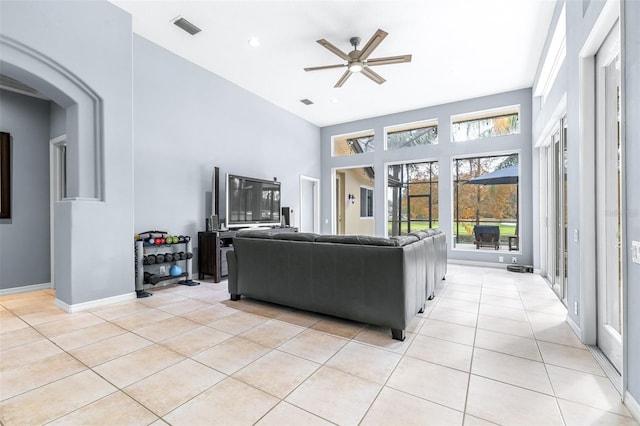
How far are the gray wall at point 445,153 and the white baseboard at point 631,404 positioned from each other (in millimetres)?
4696

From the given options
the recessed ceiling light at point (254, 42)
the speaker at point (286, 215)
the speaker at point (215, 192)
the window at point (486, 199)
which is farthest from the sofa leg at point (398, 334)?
the window at point (486, 199)

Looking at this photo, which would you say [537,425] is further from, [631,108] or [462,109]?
[462,109]

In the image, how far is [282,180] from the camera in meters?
6.93

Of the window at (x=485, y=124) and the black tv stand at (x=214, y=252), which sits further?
the window at (x=485, y=124)

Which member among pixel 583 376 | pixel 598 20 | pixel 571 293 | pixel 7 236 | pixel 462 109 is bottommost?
pixel 583 376

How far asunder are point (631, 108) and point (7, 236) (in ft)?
21.6

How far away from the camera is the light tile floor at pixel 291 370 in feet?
5.20

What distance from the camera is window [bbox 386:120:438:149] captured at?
273 inches

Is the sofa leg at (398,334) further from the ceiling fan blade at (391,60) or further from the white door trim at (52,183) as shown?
the white door trim at (52,183)

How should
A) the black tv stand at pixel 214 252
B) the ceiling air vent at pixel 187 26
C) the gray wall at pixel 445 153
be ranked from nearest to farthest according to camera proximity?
the ceiling air vent at pixel 187 26 → the black tv stand at pixel 214 252 → the gray wall at pixel 445 153

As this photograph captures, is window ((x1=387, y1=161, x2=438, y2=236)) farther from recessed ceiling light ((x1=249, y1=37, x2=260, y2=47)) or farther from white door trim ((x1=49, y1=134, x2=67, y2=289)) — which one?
white door trim ((x1=49, y1=134, x2=67, y2=289))

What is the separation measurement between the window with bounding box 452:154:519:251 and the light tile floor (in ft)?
11.3

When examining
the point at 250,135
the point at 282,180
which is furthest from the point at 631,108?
the point at 282,180

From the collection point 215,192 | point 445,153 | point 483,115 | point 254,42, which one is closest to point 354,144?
point 445,153
